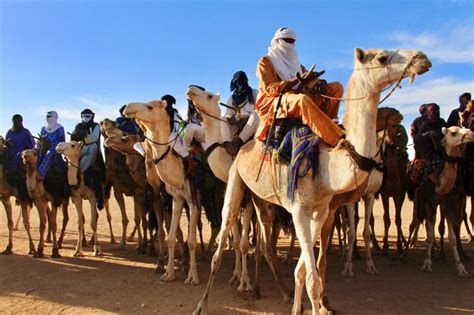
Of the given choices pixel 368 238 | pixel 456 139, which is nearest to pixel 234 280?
pixel 368 238

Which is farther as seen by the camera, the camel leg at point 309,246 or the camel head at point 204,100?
the camel head at point 204,100

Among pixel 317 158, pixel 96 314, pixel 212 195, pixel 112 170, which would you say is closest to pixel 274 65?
pixel 317 158

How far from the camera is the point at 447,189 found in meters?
7.59

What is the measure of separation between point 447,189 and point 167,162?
196 inches

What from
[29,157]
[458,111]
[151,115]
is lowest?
[29,157]

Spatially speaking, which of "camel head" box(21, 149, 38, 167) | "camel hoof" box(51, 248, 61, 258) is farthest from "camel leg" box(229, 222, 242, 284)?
"camel head" box(21, 149, 38, 167)

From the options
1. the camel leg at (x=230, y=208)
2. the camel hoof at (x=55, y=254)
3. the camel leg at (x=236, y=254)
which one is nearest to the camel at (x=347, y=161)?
the camel leg at (x=230, y=208)

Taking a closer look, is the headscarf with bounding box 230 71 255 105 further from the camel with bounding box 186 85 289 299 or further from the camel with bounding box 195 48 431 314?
the camel with bounding box 195 48 431 314

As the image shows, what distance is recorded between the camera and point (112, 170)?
36.0 feet

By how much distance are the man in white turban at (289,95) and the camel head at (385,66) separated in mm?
578

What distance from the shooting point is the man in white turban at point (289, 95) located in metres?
4.54

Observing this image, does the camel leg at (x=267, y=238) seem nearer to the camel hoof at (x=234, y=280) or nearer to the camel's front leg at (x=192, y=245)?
the camel hoof at (x=234, y=280)

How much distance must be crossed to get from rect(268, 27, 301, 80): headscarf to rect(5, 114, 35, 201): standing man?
7706mm

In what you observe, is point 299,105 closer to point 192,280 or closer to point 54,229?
point 192,280
